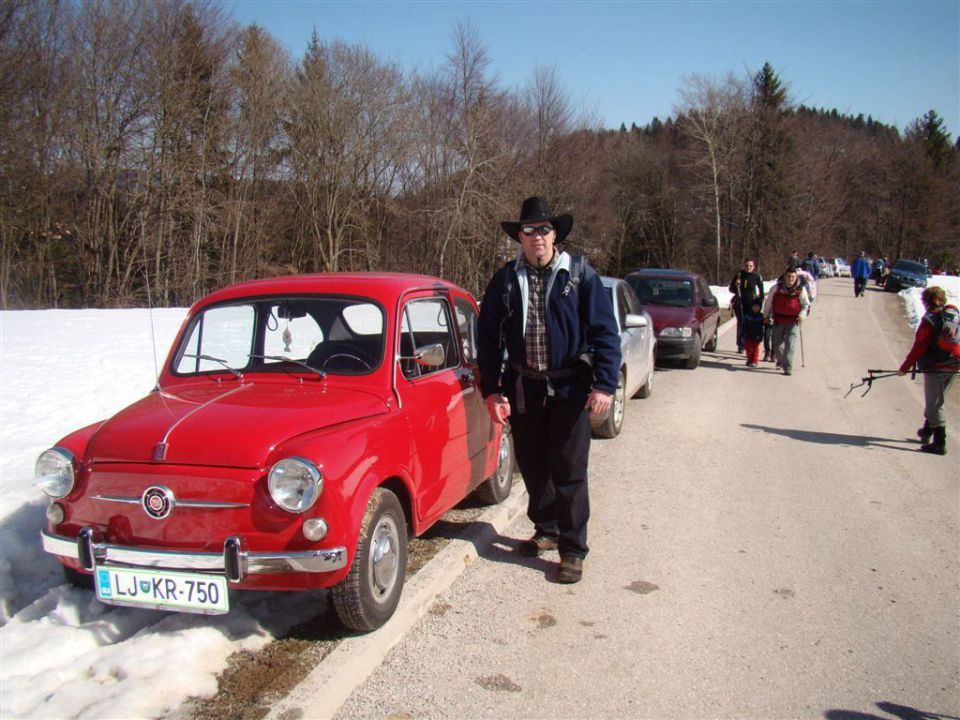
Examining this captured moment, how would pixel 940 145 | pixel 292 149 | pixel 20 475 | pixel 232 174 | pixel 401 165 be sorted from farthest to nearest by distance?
pixel 940 145 → pixel 401 165 → pixel 292 149 → pixel 232 174 → pixel 20 475

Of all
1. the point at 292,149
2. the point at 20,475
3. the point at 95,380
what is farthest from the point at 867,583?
the point at 292,149

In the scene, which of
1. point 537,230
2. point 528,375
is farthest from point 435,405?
point 537,230

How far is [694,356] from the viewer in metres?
14.0

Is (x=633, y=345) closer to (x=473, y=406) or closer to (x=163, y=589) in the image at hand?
(x=473, y=406)

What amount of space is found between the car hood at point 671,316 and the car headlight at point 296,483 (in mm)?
11452

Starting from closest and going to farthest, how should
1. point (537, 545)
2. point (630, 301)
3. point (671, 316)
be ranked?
point (537, 545) < point (630, 301) < point (671, 316)

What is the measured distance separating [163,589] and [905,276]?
140 feet

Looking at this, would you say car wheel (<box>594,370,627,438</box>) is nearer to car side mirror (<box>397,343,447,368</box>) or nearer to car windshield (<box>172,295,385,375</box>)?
car windshield (<box>172,295,385,375</box>)

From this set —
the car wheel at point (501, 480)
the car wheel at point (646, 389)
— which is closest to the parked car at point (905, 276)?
the car wheel at point (646, 389)

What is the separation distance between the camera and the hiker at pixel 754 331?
14742 mm

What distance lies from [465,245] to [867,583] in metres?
29.8

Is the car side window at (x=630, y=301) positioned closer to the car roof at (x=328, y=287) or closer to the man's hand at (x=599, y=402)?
the car roof at (x=328, y=287)

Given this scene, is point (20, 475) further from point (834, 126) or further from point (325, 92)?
point (834, 126)

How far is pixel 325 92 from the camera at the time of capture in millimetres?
31891
